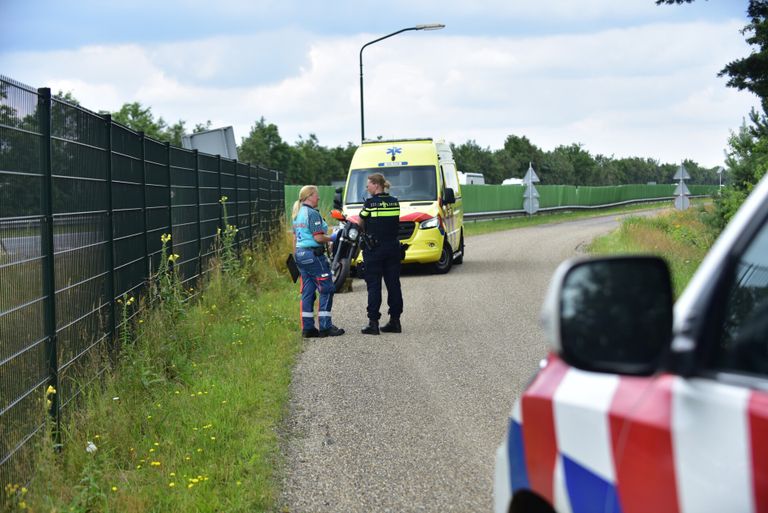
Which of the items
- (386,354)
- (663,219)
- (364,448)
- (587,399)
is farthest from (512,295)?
(663,219)

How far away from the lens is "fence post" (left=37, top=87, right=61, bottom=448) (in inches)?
255

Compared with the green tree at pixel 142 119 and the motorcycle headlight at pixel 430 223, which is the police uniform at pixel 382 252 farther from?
the green tree at pixel 142 119

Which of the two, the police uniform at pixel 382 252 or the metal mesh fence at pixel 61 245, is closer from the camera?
the metal mesh fence at pixel 61 245

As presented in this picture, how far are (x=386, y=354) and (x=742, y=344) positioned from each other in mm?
8988

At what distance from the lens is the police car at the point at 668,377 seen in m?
1.78

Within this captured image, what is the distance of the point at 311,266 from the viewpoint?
12.1 meters

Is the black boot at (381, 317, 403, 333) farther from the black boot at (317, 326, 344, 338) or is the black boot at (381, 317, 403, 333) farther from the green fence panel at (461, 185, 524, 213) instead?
the green fence panel at (461, 185, 524, 213)

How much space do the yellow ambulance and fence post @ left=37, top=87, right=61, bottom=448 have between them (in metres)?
12.5

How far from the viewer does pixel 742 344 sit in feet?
6.26

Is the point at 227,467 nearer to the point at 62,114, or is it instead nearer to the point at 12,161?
the point at 12,161

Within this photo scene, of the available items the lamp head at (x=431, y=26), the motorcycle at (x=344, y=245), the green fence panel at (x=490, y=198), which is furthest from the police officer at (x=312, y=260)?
the green fence panel at (x=490, y=198)

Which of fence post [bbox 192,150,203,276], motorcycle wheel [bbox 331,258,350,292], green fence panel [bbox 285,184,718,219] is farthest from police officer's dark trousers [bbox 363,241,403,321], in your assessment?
green fence panel [bbox 285,184,718,219]

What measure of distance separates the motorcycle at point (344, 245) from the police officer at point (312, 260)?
0.65 metres

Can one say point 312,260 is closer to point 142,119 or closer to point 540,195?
point 540,195
